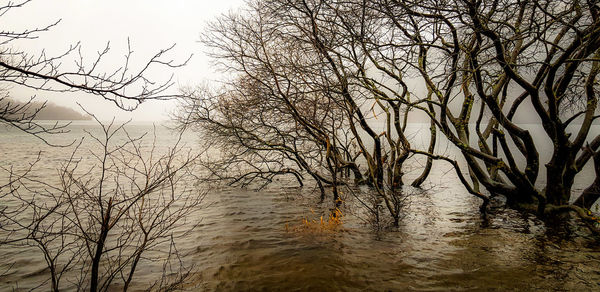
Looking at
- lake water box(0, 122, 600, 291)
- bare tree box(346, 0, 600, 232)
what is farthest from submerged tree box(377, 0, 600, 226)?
lake water box(0, 122, 600, 291)

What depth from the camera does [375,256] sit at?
21.8ft

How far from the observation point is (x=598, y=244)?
692cm

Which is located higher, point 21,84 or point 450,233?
point 21,84

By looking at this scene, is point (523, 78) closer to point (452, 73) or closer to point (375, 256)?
point (452, 73)

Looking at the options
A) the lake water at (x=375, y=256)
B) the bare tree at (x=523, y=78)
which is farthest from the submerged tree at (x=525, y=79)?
the lake water at (x=375, y=256)

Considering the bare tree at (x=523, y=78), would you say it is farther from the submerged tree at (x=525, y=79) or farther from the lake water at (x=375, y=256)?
the lake water at (x=375, y=256)

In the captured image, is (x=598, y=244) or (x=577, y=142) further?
(x=577, y=142)

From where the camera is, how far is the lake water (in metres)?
5.54

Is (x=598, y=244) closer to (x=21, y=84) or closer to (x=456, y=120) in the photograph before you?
(x=456, y=120)

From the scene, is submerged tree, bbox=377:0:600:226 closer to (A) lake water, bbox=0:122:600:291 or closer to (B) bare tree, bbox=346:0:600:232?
(B) bare tree, bbox=346:0:600:232

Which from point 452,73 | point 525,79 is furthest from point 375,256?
point 525,79

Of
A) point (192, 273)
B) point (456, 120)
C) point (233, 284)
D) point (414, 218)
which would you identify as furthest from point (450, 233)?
point (192, 273)

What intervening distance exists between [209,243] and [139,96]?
5395 mm

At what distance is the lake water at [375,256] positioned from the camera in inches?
218
